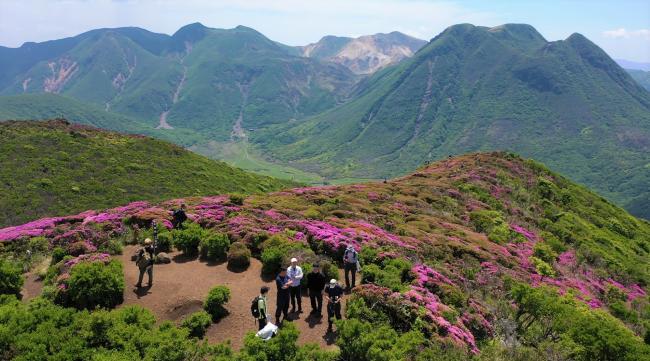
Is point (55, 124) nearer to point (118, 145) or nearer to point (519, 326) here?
point (118, 145)

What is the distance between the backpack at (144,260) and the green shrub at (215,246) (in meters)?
4.91

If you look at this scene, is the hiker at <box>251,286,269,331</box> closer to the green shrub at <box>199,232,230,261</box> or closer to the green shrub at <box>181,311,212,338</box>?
the green shrub at <box>181,311,212,338</box>

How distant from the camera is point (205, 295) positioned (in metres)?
23.3

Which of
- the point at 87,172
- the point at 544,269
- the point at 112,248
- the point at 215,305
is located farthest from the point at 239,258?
the point at 87,172

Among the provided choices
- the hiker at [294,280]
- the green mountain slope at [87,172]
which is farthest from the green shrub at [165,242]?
the green mountain slope at [87,172]

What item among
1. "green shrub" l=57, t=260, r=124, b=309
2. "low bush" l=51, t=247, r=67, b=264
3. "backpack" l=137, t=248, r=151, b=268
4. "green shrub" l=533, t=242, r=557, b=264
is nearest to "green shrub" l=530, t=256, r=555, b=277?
"green shrub" l=533, t=242, r=557, b=264

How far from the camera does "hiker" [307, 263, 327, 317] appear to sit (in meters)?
20.4

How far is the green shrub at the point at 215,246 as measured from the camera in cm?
2800

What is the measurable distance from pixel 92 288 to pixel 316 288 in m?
11.3

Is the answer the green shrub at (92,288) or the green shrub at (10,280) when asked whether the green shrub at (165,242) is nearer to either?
the green shrub at (92,288)

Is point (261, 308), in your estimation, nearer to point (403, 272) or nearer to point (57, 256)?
point (403, 272)

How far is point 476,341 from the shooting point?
74.4 ft

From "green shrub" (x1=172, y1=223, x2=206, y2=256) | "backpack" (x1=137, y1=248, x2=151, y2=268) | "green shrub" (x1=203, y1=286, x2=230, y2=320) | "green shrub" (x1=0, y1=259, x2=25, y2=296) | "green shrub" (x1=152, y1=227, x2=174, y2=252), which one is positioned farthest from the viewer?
"green shrub" (x1=152, y1=227, x2=174, y2=252)

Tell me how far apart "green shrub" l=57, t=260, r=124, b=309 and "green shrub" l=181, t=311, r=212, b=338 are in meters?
4.65
